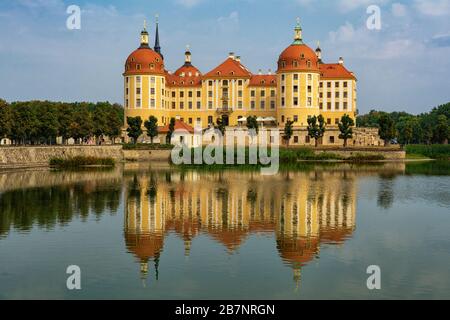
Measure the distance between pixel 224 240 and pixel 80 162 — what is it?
41.3 meters

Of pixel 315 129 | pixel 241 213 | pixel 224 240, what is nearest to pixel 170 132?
pixel 315 129

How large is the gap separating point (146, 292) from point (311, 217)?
Result: 478 inches

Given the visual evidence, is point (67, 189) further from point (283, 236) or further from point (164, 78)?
point (164, 78)

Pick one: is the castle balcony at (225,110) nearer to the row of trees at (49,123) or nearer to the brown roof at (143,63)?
the brown roof at (143,63)

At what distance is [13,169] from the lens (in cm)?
5103

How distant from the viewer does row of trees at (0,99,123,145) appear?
56688mm

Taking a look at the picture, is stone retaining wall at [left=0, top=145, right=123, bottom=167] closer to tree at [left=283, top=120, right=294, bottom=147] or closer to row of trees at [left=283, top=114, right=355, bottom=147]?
tree at [left=283, top=120, right=294, bottom=147]

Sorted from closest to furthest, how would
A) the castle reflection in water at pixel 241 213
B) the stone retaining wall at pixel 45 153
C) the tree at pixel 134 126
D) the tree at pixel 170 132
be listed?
the castle reflection in water at pixel 241 213, the stone retaining wall at pixel 45 153, the tree at pixel 134 126, the tree at pixel 170 132

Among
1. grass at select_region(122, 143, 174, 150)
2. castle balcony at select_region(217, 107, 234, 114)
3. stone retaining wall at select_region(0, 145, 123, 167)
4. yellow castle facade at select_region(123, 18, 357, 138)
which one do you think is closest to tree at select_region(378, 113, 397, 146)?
yellow castle facade at select_region(123, 18, 357, 138)

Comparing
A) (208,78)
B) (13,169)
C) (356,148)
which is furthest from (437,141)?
(13,169)

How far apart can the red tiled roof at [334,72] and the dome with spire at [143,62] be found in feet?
69.1

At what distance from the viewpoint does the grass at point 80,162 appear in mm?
57906

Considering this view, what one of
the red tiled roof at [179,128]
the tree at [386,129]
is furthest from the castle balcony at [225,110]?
the tree at [386,129]

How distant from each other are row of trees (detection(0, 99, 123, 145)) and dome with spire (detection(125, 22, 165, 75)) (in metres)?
8.06
